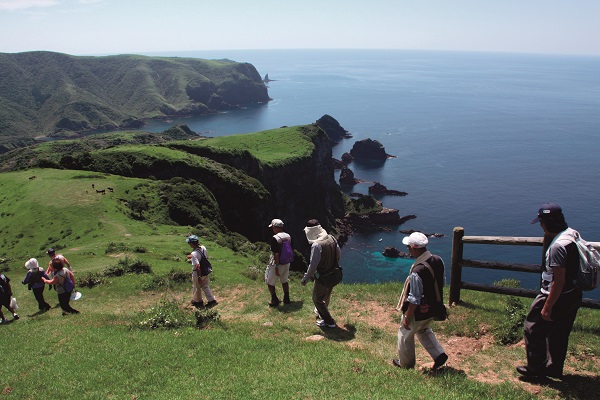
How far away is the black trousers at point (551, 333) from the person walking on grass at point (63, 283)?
15.4 meters

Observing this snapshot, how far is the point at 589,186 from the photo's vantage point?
119 meters

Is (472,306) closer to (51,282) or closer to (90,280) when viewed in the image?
(51,282)

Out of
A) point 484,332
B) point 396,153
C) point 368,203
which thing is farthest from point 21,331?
point 396,153

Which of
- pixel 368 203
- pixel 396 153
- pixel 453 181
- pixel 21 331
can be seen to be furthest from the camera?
pixel 396 153

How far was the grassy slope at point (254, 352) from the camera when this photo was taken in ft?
28.9

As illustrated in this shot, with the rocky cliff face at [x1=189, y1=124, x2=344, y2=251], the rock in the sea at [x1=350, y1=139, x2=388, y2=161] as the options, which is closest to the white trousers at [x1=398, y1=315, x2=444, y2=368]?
the rocky cliff face at [x1=189, y1=124, x2=344, y2=251]

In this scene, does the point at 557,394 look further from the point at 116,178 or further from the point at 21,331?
the point at 116,178

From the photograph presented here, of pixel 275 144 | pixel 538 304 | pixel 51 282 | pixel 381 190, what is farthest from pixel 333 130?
pixel 538 304

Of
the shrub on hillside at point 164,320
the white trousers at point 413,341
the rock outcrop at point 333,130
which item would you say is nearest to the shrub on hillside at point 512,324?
the white trousers at point 413,341

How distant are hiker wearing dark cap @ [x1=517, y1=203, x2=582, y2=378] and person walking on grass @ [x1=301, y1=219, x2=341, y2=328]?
17.0ft

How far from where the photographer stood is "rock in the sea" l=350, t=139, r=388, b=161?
160m

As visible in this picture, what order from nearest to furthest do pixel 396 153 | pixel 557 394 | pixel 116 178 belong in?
pixel 557 394, pixel 116 178, pixel 396 153

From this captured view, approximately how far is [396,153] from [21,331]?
160 m

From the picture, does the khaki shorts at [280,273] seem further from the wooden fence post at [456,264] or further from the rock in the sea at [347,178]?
the rock in the sea at [347,178]
